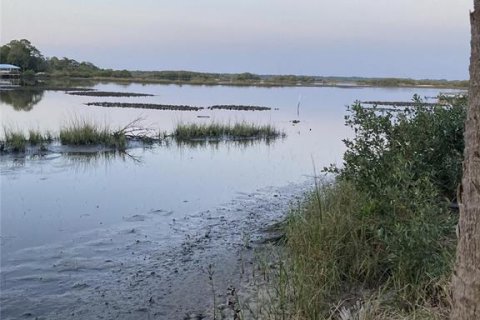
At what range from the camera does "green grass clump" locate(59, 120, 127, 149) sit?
69.9ft

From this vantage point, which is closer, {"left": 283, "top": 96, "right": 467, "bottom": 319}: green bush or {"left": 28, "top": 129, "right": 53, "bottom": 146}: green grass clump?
{"left": 283, "top": 96, "right": 467, "bottom": 319}: green bush

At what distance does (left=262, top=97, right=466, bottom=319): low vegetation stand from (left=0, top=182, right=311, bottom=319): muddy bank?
3.16ft

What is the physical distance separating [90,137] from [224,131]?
25.9ft

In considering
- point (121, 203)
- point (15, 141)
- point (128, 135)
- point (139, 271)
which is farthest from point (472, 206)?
point (128, 135)

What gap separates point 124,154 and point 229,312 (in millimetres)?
14686

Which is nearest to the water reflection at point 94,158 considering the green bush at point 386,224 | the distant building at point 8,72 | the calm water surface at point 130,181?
the calm water surface at point 130,181

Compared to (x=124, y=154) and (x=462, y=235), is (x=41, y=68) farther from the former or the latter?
(x=462, y=235)

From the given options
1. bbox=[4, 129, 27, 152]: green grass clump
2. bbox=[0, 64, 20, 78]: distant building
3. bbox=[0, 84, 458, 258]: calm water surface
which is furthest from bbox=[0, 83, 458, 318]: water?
bbox=[0, 64, 20, 78]: distant building

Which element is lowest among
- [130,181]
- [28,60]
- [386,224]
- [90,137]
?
[130,181]

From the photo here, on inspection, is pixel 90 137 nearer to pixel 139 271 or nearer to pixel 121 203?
pixel 121 203

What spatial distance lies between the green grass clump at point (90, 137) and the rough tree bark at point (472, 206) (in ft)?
63.1

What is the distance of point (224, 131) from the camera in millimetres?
27312

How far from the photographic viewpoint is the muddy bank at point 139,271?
251 inches

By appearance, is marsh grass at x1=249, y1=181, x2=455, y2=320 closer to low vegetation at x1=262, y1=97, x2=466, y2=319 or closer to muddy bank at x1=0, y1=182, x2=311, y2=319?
low vegetation at x1=262, y1=97, x2=466, y2=319
